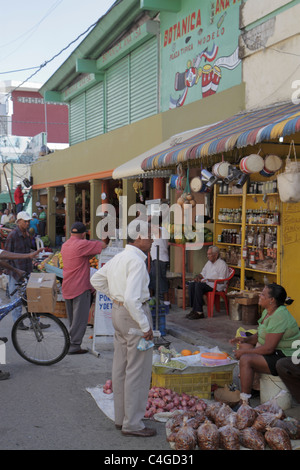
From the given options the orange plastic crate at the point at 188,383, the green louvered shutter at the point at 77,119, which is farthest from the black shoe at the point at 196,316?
the green louvered shutter at the point at 77,119

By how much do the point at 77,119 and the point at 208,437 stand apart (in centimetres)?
1868

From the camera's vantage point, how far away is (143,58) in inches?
568

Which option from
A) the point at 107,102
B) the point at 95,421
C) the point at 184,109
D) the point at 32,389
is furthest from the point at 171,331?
the point at 107,102

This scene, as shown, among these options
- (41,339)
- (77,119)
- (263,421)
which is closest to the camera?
(263,421)

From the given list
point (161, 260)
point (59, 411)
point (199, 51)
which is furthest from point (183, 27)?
point (59, 411)

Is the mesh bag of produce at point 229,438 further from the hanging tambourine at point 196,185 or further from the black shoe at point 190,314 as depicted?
the black shoe at point 190,314

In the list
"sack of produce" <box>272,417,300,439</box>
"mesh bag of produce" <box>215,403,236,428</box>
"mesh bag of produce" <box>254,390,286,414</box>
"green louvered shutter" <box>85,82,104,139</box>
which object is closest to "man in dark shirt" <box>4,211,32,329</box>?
"mesh bag of produce" <box>215,403,236,428</box>

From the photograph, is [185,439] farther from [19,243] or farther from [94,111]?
[94,111]

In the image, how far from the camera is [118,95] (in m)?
16.5

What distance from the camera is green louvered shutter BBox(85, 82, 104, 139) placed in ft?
60.4

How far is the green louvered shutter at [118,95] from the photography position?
1580cm

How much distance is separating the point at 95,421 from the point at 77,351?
8.37 ft

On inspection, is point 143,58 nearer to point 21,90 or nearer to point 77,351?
point 77,351

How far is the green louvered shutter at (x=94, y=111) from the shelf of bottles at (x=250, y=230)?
8.77 meters
